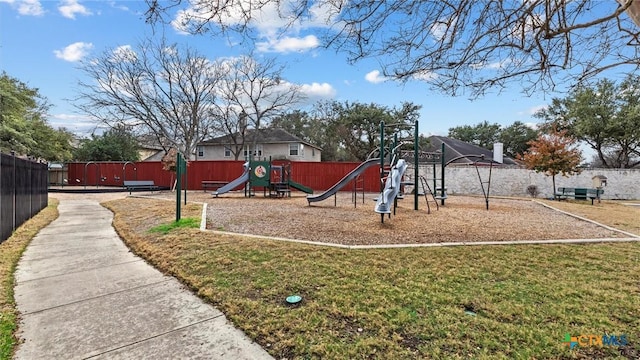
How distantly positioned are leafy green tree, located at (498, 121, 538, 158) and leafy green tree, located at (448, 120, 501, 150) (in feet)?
5.59

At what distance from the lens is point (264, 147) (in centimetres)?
3152

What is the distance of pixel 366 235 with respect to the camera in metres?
6.07

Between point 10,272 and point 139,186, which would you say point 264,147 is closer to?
point 139,186

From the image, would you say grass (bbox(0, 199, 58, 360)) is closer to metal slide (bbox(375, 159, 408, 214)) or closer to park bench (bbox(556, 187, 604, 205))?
metal slide (bbox(375, 159, 408, 214))

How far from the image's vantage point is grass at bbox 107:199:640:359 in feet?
7.55

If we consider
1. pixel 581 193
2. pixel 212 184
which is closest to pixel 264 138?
pixel 212 184

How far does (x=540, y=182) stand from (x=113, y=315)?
23245 millimetres

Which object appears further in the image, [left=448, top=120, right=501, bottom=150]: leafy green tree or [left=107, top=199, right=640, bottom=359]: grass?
[left=448, top=120, right=501, bottom=150]: leafy green tree

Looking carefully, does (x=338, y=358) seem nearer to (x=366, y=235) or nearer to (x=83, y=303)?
(x=83, y=303)

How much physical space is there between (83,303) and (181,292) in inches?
34.3

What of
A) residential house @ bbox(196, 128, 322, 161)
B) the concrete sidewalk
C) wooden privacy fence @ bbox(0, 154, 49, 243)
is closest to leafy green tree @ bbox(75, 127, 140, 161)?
residential house @ bbox(196, 128, 322, 161)

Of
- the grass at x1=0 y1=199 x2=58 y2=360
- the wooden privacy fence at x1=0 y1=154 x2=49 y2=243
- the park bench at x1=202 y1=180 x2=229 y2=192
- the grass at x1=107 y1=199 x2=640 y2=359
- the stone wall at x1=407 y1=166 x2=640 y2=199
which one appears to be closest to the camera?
the grass at x1=107 y1=199 x2=640 y2=359

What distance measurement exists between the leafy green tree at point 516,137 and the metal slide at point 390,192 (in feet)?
112

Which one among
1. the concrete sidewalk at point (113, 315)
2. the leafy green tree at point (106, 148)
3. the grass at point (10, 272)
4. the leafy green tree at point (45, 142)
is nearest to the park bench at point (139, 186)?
the leafy green tree at point (45, 142)
